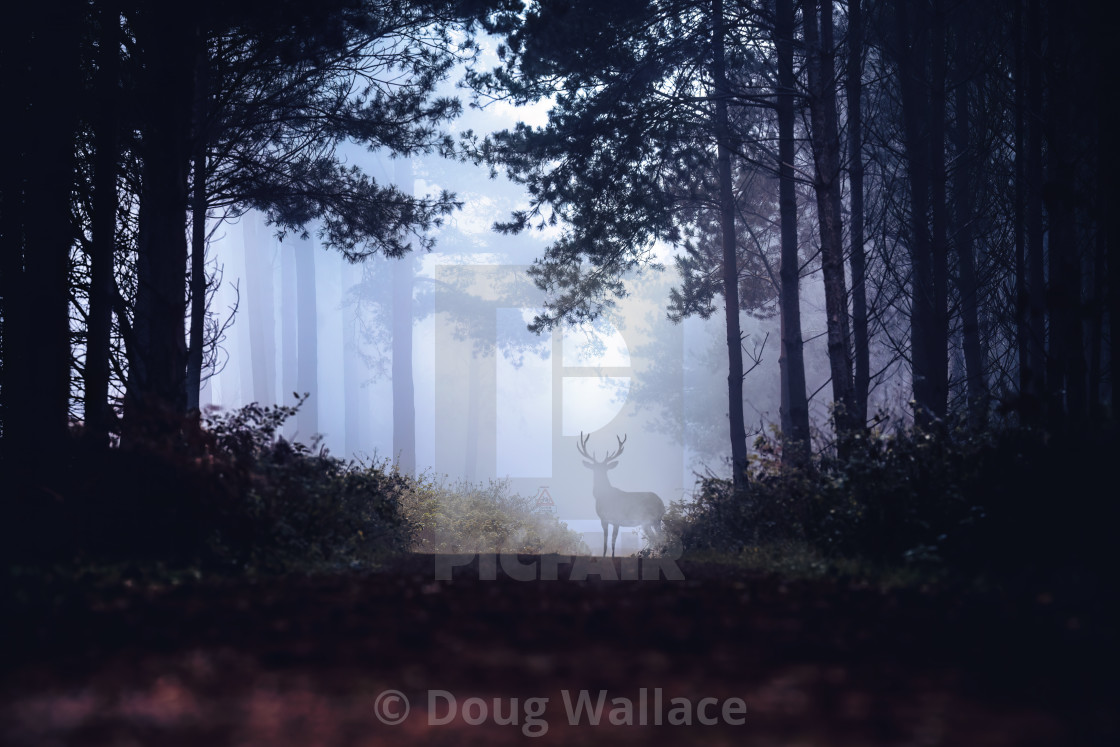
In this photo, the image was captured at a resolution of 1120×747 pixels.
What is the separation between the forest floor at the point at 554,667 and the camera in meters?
2.26

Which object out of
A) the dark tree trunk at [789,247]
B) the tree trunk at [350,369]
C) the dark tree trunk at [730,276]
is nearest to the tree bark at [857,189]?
the dark tree trunk at [789,247]

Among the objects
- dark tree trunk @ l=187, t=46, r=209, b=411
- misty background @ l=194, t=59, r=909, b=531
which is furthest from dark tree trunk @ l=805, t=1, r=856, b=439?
misty background @ l=194, t=59, r=909, b=531

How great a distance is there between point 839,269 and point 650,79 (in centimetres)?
435

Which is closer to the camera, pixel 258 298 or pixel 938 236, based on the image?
pixel 938 236

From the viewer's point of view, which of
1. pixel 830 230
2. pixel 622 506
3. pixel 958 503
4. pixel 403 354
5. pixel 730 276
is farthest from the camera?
pixel 403 354

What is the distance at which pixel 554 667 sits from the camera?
285 centimetres

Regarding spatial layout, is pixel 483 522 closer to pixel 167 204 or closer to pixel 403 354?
pixel 167 204

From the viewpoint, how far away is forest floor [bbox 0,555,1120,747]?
2.26 m

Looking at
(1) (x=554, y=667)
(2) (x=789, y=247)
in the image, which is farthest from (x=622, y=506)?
(1) (x=554, y=667)

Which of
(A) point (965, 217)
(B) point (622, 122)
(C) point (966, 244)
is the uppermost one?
(B) point (622, 122)

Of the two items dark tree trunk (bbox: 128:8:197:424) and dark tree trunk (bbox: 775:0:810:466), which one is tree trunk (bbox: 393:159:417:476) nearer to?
dark tree trunk (bbox: 775:0:810:466)

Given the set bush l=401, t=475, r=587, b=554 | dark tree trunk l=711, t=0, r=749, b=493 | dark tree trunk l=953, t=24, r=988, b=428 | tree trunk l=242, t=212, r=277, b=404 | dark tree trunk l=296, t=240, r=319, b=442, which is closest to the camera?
dark tree trunk l=953, t=24, r=988, b=428

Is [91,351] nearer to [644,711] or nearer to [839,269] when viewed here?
[644,711]

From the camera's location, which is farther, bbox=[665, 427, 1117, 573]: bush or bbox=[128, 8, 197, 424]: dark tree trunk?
bbox=[128, 8, 197, 424]: dark tree trunk
